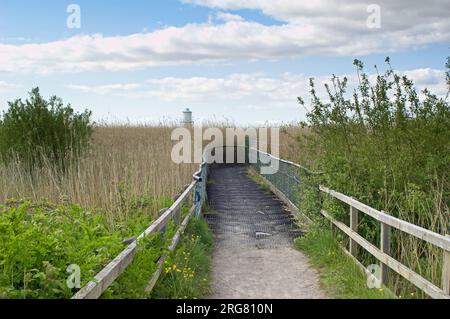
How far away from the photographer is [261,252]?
390 inches

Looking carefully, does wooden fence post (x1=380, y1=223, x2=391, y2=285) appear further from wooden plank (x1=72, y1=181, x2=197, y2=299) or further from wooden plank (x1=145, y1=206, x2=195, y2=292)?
wooden plank (x1=72, y1=181, x2=197, y2=299)

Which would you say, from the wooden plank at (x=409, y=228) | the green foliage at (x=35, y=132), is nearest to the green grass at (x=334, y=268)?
the wooden plank at (x=409, y=228)

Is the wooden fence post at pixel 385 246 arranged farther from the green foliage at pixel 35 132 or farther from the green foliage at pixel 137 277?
the green foliage at pixel 35 132

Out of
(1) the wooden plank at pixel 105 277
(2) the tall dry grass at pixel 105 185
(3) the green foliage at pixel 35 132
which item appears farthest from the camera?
(3) the green foliage at pixel 35 132

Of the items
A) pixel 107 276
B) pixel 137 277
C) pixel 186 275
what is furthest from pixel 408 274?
pixel 107 276

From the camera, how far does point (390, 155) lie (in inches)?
375

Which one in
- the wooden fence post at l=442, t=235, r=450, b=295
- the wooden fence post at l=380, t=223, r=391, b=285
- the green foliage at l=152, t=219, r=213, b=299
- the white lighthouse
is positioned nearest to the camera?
the wooden fence post at l=442, t=235, r=450, b=295

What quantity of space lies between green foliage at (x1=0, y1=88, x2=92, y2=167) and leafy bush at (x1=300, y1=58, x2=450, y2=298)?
9.35m

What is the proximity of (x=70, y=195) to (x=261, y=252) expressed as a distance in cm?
425

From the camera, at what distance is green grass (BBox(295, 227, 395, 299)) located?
6.82 meters

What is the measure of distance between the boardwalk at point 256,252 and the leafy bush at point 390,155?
1.35 metres

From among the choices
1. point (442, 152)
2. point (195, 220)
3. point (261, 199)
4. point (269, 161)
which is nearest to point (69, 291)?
point (195, 220)

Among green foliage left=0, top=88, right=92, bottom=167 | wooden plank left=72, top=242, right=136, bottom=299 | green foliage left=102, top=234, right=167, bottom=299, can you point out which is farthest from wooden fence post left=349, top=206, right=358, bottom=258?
green foliage left=0, top=88, right=92, bottom=167

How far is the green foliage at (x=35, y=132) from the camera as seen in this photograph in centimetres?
1689
